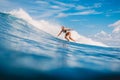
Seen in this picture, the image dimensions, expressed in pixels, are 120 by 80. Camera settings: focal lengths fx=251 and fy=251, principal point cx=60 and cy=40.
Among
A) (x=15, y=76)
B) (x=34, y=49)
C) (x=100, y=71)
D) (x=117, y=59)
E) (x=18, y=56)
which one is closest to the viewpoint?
(x=15, y=76)

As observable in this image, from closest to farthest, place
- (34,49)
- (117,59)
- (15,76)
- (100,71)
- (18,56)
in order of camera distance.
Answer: (15,76) → (18,56) → (100,71) → (34,49) → (117,59)

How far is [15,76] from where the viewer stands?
38.7 ft

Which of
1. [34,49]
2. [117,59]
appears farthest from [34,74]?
[117,59]

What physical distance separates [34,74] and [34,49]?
3693mm

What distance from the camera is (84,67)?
15.1 metres

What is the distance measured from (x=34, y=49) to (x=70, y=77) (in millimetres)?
3895

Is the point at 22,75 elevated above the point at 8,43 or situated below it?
below

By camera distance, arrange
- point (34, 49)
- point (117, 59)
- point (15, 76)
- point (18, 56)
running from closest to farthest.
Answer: point (15, 76), point (18, 56), point (34, 49), point (117, 59)

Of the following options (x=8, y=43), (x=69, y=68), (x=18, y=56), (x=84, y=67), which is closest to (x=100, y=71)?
(x=84, y=67)

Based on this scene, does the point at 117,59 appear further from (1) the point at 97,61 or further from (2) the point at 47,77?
(2) the point at 47,77

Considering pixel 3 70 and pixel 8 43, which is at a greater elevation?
pixel 8 43

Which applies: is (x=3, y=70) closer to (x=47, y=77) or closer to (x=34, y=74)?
(x=34, y=74)

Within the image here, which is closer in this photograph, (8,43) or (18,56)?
(18,56)

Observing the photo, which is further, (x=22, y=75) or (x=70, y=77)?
(x=70, y=77)
